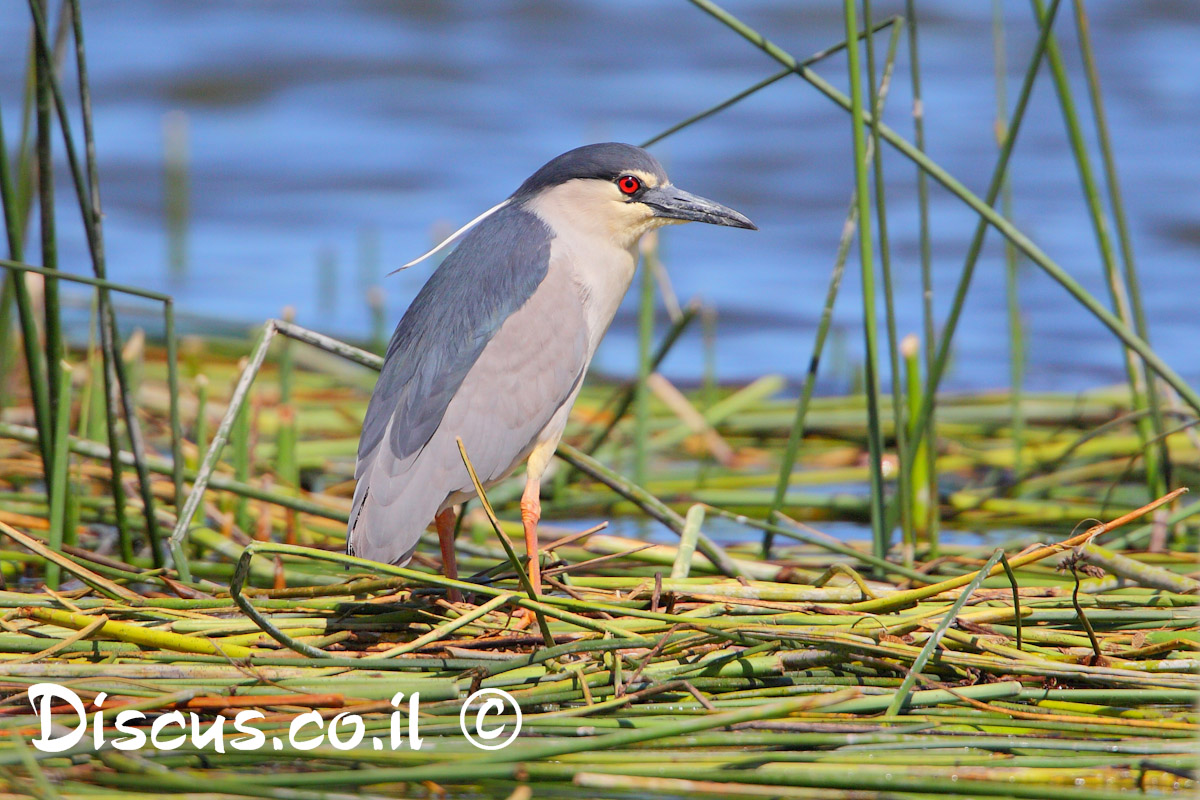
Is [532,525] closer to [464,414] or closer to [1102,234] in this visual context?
[464,414]

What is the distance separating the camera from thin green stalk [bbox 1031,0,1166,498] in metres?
3.36

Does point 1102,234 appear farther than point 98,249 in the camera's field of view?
Yes

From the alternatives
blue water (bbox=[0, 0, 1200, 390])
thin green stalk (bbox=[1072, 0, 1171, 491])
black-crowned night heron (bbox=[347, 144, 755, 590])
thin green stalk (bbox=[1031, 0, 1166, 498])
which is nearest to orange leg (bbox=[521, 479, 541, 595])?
black-crowned night heron (bbox=[347, 144, 755, 590])

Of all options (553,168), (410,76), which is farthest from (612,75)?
(553,168)

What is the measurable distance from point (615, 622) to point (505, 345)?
2.83 feet

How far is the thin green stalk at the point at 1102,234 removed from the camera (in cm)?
336

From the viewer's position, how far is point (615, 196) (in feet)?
11.9

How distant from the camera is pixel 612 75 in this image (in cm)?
1326

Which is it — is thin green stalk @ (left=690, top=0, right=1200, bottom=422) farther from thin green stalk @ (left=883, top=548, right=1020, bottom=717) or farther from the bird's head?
thin green stalk @ (left=883, top=548, right=1020, bottom=717)

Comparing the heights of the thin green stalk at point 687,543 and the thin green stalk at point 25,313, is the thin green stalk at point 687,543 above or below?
below

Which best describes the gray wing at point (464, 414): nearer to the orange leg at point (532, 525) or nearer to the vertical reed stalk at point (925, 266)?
the orange leg at point (532, 525)

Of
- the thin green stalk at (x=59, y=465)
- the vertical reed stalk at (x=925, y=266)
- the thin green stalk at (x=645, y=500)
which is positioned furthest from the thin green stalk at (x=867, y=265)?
the thin green stalk at (x=59, y=465)

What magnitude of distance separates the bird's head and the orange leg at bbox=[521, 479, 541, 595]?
2.44ft

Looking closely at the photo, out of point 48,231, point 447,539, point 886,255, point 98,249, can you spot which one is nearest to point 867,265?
point 886,255
